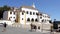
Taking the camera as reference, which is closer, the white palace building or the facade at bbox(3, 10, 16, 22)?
the facade at bbox(3, 10, 16, 22)

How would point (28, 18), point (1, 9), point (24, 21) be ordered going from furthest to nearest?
point (1, 9) < point (28, 18) < point (24, 21)

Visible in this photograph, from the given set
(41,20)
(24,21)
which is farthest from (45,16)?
(24,21)

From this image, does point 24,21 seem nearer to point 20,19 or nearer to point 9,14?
point 20,19

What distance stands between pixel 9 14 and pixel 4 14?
87.6 inches

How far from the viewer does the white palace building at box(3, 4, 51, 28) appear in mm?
51750

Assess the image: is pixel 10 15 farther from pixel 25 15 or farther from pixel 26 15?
pixel 26 15

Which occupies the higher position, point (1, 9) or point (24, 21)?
point (1, 9)

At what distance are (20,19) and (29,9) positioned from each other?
7153 millimetres

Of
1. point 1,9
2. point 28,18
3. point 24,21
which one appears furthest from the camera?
point 1,9

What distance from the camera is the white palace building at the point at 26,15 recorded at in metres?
51.8

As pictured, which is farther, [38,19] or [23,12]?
[38,19]

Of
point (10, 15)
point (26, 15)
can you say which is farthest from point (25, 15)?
point (10, 15)

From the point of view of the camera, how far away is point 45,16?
5953 centimetres

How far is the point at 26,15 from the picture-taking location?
179 feet
